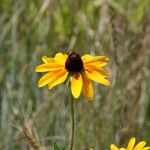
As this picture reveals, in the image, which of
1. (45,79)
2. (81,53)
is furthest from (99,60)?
(81,53)

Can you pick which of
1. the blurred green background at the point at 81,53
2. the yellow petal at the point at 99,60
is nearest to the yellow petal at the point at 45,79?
the yellow petal at the point at 99,60

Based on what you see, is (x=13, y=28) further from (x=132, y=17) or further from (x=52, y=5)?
(x=132, y=17)

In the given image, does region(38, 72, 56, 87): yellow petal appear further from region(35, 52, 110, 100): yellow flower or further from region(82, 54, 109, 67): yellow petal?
region(82, 54, 109, 67): yellow petal

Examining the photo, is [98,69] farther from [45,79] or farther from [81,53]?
[81,53]

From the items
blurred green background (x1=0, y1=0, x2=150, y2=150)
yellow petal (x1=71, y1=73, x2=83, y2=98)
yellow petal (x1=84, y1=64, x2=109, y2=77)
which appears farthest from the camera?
blurred green background (x1=0, y1=0, x2=150, y2=150)

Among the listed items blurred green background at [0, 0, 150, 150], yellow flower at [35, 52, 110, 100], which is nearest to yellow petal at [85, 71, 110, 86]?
yellow flower at [35, 52, 110, 100]

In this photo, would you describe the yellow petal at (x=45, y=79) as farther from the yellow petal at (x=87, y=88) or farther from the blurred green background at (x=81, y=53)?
the blurred green background at (x=81, y=53)

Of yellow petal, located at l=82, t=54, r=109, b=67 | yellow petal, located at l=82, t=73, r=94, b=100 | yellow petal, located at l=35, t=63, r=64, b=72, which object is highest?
yellow petal, located at l=82, t=54, r=109, b=67
